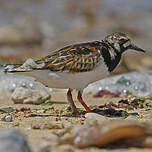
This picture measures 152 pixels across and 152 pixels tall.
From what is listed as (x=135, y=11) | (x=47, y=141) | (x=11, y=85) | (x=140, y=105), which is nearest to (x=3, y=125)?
(x=47, y=141)

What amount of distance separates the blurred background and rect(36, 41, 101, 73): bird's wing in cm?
393

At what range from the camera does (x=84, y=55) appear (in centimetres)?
494

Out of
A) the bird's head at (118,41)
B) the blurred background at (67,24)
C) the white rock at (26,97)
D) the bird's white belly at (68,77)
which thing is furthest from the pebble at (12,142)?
the blurred background at (67,24)

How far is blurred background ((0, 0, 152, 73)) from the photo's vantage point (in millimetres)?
15414

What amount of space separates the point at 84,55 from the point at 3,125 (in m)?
1.32

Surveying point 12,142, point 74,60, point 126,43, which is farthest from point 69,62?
point 12,142

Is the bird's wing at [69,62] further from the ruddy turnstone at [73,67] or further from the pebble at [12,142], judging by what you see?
the pebble at [12,142]

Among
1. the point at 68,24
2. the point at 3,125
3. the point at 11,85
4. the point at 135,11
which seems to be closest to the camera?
the point at 3,125

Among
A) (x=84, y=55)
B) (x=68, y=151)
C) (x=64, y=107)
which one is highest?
(x=84, y=55)

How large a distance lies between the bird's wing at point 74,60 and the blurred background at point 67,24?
12.9 feet

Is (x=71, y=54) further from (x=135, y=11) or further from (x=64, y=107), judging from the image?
(x=135, y=11)

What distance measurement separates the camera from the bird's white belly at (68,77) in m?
4.79

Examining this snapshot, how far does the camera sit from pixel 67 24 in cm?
2194

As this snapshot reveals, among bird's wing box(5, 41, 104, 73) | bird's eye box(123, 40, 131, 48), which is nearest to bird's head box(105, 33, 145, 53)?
bird's eye box(123, 40, 131, 48)
